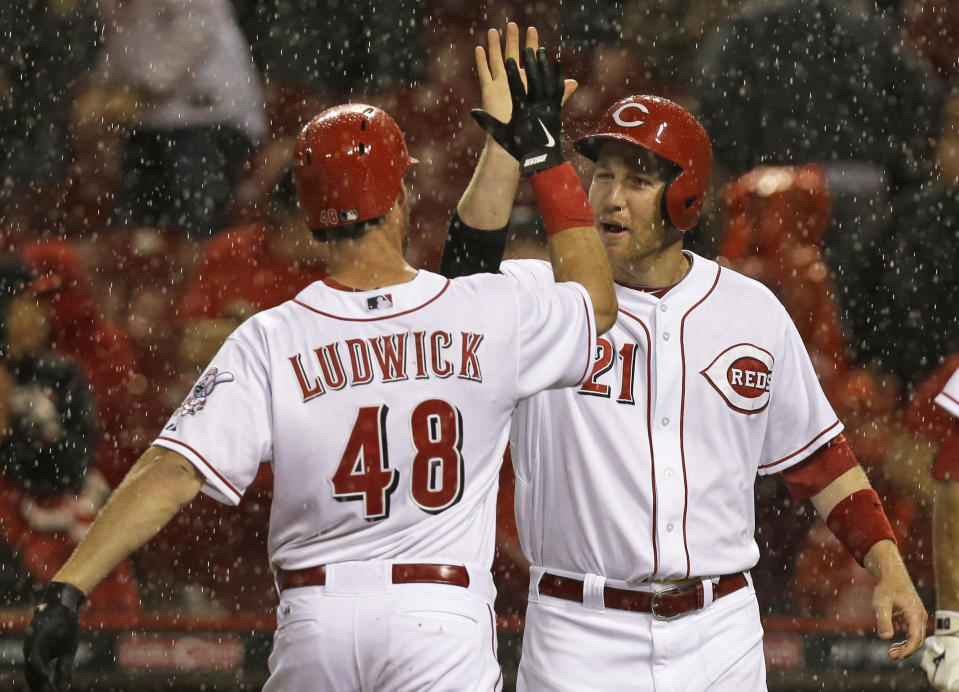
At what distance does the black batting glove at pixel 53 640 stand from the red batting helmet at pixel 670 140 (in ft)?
4.72

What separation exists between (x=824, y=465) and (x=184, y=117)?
300 cm

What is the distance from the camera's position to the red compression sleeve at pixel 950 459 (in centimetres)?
265

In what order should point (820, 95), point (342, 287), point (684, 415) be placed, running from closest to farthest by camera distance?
point (342, 287) < point (684, 415) < point (820, 95)

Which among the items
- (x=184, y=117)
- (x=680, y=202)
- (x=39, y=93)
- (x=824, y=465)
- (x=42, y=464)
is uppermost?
(x=39, y=93)

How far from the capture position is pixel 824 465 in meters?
2.84

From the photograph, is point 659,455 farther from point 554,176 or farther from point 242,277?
point 242,277

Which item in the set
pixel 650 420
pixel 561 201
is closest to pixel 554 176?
pixel 561 201

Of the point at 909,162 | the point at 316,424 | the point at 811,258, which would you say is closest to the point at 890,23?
the point at 909,162

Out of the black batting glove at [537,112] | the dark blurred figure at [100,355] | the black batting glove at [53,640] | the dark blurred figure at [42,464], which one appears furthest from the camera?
the dark blurred figure at [100,355]

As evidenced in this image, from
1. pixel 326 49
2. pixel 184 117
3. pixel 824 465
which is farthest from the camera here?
pixel 326 49

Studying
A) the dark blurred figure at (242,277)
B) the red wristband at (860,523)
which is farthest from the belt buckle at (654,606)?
the dark blurred figure at (242,277)

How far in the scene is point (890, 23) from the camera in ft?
17.2

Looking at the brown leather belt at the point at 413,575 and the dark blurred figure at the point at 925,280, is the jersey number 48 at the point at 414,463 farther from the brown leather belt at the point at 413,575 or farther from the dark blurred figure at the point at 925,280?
the dark blurred figure at the point at 925,280

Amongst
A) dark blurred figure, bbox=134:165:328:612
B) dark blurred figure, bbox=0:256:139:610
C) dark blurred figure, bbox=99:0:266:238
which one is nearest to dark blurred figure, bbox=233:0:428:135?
dark blurred figure, bbox=99:0:266:238
